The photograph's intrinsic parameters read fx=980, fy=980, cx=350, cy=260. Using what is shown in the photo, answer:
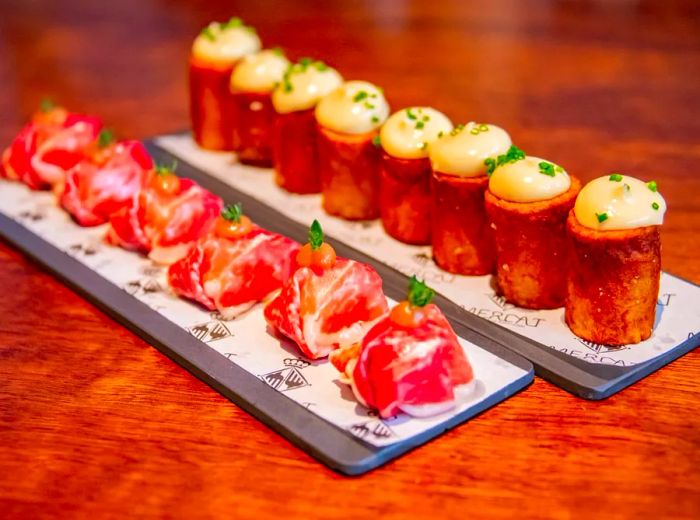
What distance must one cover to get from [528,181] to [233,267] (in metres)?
0.69

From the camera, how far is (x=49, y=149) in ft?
9.45

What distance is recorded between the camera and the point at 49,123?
117 inches

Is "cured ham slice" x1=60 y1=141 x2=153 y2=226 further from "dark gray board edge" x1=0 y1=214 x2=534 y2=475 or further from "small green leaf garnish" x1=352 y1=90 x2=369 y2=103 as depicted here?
"small green leaf garnish" x1=352 y1=90 x2=369 y2=103

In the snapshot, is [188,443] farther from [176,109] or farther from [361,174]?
[176,109]

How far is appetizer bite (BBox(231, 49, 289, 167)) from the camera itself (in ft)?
9.52

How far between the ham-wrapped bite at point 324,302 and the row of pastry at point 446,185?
0.35 metres

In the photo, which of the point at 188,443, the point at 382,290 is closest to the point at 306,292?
the point at 382,290

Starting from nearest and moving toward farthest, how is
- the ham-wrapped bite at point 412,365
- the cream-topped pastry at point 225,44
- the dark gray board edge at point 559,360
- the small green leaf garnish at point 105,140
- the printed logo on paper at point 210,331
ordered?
the ham-wrapped bite at point 412,365
the dark gray board edge at point 559,360
the printed logo on paper at point 210,331
the small green leaf garnish at point 105,140
the cream-topped pastry at point 225,44

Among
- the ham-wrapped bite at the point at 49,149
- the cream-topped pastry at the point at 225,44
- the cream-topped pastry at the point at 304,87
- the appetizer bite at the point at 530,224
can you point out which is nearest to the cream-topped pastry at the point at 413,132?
the appetizer bite at the point at 530,224

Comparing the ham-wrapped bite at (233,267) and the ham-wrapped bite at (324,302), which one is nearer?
the ham-wrapped bite at (324,302)

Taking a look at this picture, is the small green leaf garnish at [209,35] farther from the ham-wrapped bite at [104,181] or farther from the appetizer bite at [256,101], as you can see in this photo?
the ham-wrapped bite at [104,181]

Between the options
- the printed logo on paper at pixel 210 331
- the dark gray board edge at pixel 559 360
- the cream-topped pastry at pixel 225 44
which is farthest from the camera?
the cream-topped pastry at pixel 225 44

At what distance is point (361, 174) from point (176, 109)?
123 centimetres

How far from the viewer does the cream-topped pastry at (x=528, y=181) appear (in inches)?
84.4
